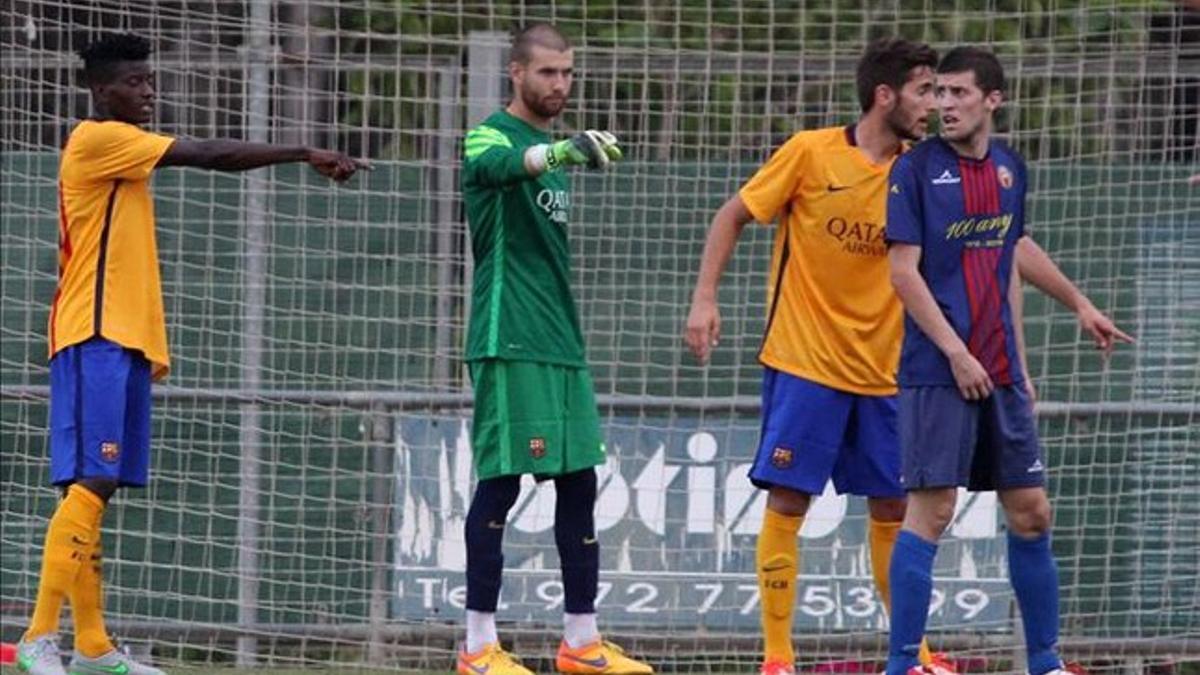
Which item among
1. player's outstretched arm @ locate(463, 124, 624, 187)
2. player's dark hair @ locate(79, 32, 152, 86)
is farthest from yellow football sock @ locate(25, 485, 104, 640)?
player's outstretched arm @ locate(463, 124, 624, 187)

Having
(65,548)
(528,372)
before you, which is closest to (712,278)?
(528,372)

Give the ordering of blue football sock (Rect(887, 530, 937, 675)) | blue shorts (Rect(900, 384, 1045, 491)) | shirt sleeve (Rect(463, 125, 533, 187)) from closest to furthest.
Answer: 1. blue shorts (Rect(900, 384, 1045, 491))
2. blue football sock (Rect(887, 530, 937, 675))
3. shirt sleeve (Rect(463, 125, 533, 187))

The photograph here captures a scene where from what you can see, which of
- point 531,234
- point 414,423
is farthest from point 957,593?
point 531,234

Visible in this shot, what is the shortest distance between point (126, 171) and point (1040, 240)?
403 cm

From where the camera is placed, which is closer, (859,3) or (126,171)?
(126,171)

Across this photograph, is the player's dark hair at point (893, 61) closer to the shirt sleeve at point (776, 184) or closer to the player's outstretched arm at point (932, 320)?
the shirt sleeve at point (776, 184)

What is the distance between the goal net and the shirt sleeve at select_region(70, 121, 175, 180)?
7.16 feet

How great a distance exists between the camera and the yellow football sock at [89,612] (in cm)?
862

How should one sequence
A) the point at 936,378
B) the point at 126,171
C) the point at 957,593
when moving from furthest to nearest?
the point at 957,593
the point at 126,171
the point at 936,378

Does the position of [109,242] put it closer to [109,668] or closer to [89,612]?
[89,612]

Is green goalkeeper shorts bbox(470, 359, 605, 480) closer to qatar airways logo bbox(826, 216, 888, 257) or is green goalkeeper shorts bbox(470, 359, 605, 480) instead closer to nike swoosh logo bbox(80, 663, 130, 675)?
qatar airways logo bbox(826, 216, 888, 257)

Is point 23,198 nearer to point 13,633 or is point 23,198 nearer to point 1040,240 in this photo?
point 13,633

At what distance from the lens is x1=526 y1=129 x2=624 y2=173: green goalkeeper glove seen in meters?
7.95

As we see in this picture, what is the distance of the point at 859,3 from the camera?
10984mm
